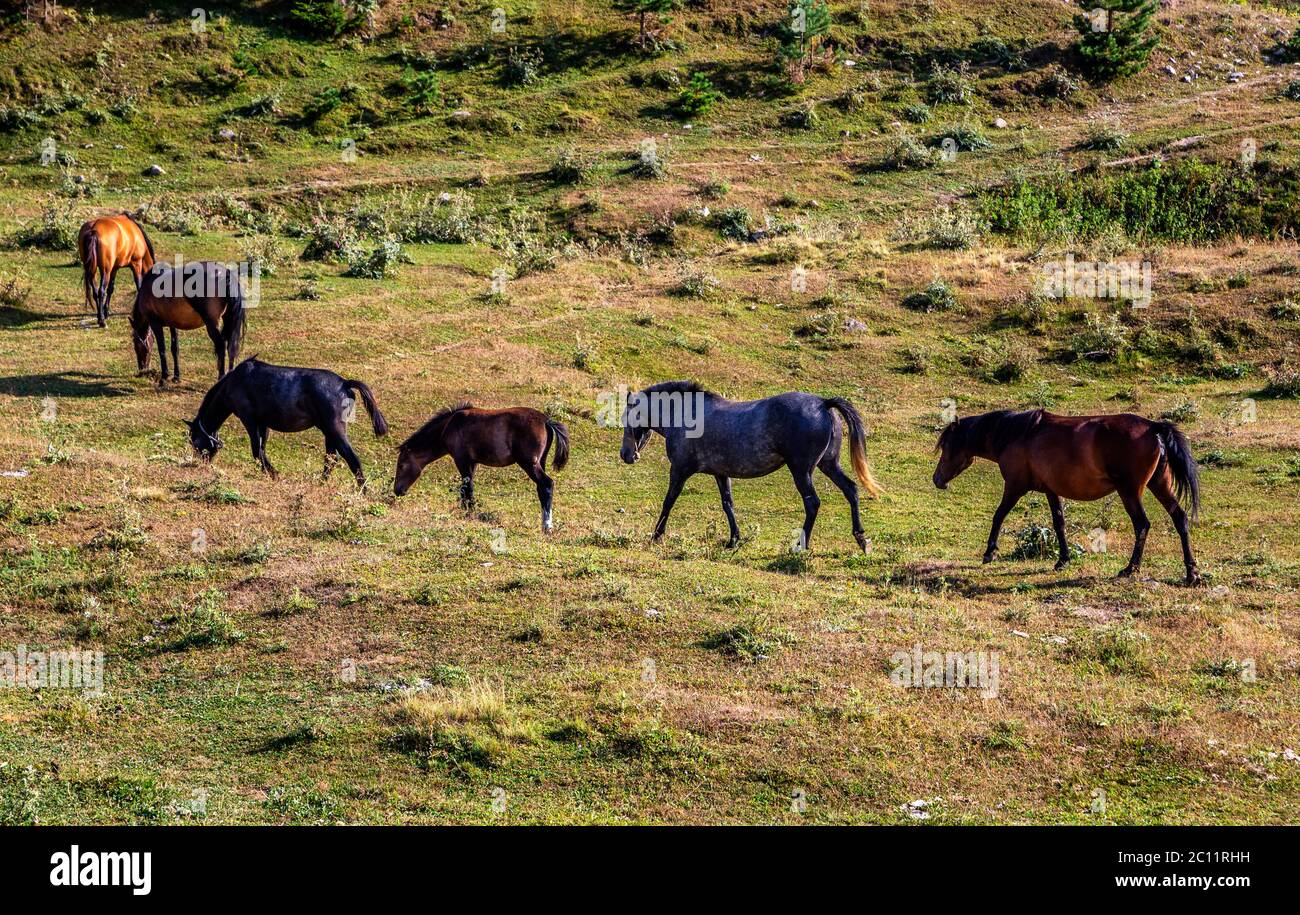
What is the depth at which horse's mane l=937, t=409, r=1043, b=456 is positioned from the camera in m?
18.7

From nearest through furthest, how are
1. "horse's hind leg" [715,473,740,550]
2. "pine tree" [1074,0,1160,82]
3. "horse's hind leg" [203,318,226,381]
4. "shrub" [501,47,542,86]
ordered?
"horse's hind leg" [715,473,740,550] → "horse's hind leg" [203,318,226,381] → "shrub" [501,47,542,86] → "pine tree" [1074,0,1160,82]

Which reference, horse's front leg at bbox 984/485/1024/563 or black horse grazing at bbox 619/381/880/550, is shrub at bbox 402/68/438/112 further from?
horse's front leg at bbox 984/485/1024/563

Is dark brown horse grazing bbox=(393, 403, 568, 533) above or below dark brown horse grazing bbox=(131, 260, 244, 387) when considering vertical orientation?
below

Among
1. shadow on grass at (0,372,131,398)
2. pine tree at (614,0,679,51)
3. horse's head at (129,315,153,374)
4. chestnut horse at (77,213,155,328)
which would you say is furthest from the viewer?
pine tree at (614,0,679,51)

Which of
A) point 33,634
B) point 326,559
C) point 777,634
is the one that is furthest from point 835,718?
point 33,634

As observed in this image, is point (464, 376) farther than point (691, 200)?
No

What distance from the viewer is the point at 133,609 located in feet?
49.9

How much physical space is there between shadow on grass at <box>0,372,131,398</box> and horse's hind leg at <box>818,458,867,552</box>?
13.7 metres

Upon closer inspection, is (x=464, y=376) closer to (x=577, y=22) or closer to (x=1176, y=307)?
(x=1176, y=307)

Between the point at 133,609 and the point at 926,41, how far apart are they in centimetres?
4949

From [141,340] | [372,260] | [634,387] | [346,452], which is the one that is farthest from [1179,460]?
[372,260]

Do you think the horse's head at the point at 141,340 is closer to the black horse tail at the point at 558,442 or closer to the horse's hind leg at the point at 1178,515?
the black horse tail at the point at 558,442

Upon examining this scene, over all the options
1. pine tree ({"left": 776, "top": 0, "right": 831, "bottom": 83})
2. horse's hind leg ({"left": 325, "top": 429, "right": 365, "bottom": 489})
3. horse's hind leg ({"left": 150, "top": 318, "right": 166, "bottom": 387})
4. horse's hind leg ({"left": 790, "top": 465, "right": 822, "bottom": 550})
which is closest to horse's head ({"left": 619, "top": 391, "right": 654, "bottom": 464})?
horse's hind leg ({"left": 790, "top": 465, "right": 822, "bottom": 550})

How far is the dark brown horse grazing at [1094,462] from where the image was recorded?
57.7 ft
